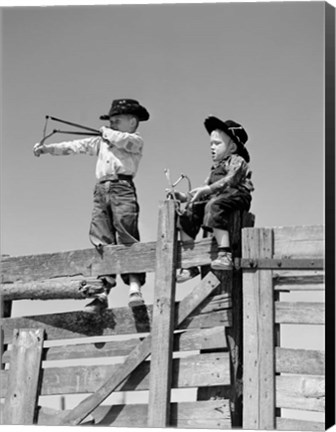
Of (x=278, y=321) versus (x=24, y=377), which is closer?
(x=278, y=321)

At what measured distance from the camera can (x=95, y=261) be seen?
367 inches

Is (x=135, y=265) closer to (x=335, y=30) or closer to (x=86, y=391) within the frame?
(x=86, y=391)

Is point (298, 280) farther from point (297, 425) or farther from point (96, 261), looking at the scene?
point (96, 261)

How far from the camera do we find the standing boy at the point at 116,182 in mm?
9188

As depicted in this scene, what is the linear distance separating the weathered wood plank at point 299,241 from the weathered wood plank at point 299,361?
72cm

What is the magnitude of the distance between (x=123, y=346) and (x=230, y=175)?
1597mm

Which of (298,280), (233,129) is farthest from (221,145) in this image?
(298,280)

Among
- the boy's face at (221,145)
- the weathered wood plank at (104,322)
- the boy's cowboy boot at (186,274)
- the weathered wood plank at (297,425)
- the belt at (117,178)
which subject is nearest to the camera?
the weathered wood plank at (297,425)

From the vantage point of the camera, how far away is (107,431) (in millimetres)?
8680

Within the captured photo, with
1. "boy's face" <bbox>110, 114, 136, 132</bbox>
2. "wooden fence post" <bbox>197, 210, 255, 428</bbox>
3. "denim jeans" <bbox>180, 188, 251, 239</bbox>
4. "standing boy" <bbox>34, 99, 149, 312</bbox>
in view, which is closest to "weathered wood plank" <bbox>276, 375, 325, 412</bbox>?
"wooden fence post" <bbox>197, 210, 255, 428</bbox>

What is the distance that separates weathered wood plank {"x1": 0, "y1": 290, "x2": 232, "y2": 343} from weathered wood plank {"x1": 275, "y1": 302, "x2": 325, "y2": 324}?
404 mm

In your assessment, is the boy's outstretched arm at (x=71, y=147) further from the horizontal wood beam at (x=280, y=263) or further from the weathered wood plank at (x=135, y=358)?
the horizontal wood beam at (x=280, y=263)

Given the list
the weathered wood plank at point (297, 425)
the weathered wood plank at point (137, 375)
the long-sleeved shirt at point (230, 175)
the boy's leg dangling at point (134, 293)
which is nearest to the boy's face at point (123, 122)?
the long-sleeved shirt at point (230, 175)

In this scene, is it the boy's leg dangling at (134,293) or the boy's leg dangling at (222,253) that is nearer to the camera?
the boy's leg dangling at (222,253)
